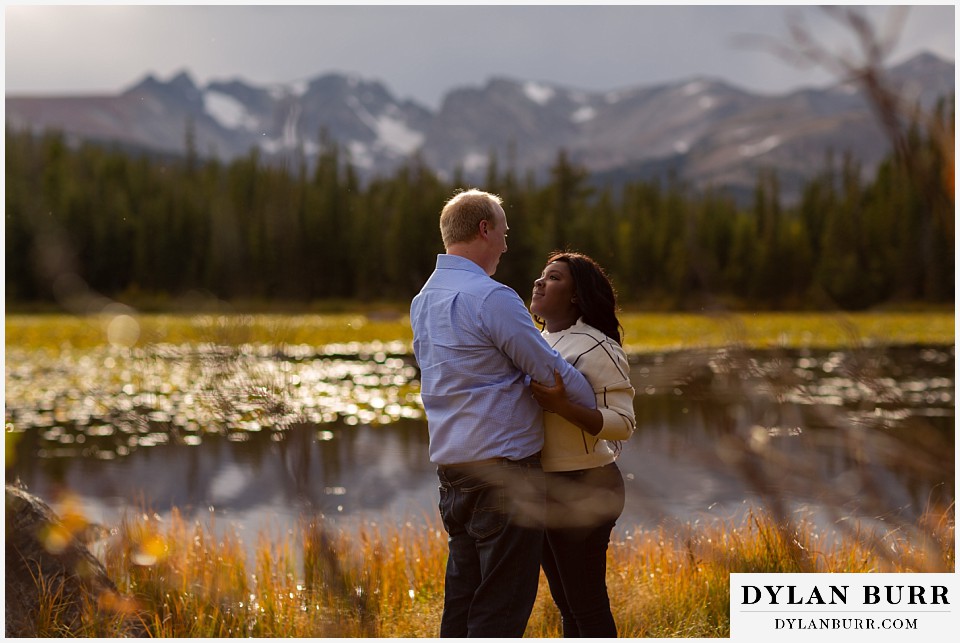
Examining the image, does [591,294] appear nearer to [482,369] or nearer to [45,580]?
[482,369]

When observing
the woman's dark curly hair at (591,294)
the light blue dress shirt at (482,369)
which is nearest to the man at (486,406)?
the light blue dress shirt at (482,369)

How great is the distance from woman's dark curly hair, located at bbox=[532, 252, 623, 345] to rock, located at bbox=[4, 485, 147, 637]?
234 centimetres

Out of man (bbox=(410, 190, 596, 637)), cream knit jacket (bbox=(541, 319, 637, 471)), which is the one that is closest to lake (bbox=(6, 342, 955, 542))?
cream knit jacket (bbox=(541, 319, 637, 471))

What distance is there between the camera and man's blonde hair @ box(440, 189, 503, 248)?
7.52 ft

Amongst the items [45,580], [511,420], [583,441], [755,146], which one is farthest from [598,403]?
[45,580]

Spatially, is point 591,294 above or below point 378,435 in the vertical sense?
above

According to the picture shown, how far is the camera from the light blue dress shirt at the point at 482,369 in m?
2.20

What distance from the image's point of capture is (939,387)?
1666 cm

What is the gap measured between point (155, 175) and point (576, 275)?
6909cm

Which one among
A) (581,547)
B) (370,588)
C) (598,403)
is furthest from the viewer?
(370,588)

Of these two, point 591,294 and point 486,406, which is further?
point 591,294

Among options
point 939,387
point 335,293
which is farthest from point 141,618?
point 335,293

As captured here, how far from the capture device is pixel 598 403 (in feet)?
7.73

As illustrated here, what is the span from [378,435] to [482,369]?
34.7 ft
